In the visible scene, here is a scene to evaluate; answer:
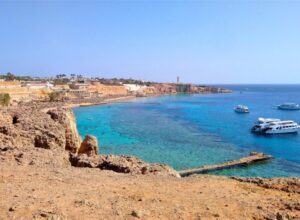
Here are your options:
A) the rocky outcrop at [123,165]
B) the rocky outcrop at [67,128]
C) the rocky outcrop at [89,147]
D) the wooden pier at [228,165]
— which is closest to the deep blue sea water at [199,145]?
the wooden pier at [228,165]

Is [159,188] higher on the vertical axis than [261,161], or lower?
higher

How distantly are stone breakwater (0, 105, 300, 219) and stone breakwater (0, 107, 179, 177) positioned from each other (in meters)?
0.05

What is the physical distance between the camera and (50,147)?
23062mm

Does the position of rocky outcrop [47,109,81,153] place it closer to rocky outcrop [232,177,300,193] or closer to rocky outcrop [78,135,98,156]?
rocky outcrop [78,135,98,156]

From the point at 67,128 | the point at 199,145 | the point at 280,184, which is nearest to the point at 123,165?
the point at 280,184

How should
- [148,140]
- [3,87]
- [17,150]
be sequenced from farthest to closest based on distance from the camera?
[3,87] → [148,140] → [17,150]

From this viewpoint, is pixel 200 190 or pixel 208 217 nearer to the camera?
pixel 208 217

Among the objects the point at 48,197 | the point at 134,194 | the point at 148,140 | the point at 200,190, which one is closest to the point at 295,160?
the point at 148,140

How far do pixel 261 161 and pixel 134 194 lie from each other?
2489cm

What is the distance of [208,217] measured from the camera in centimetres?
1206

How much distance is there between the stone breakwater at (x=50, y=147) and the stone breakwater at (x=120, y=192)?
0.05 m

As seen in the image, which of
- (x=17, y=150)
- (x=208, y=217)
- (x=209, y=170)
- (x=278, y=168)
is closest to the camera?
(x=208, y=217)

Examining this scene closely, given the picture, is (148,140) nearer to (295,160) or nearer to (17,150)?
(295,160)

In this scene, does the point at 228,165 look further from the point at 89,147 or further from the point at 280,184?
the point at 280,184
